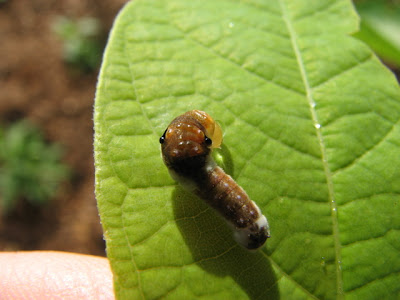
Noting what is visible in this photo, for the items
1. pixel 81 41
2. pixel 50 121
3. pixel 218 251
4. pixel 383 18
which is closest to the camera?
pixel 218 251

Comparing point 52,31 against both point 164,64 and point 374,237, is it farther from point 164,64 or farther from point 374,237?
point 374,237

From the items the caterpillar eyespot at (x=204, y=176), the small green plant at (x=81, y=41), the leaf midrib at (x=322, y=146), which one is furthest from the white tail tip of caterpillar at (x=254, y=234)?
the small green plant at (x=81, y=41)

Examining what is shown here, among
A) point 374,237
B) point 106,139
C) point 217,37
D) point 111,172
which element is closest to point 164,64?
point 217,37

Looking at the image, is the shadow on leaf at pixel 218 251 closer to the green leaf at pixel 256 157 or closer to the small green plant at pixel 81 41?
the green leaf at pixel 256 157

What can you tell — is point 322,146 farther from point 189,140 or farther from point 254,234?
point 189,140

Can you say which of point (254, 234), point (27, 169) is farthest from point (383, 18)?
point (27, 169)

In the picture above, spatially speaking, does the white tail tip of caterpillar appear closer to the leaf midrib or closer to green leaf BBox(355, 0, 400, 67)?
the leaf midrib

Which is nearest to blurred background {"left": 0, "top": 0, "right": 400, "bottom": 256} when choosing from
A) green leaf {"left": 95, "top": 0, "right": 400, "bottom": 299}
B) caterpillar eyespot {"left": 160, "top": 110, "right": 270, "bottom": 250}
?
green leaf {"left": 95, "top": 0, "right": 400, "bottom": 299}
